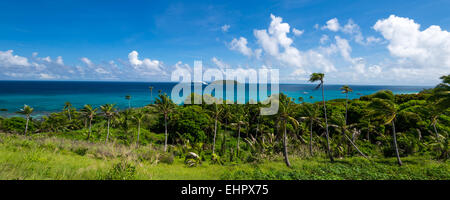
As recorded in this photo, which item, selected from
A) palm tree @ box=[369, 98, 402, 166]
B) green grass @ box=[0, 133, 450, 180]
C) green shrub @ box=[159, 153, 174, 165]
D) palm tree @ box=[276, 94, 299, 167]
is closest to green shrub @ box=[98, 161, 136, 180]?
green grass @ box=[0, 133, 450, 180]

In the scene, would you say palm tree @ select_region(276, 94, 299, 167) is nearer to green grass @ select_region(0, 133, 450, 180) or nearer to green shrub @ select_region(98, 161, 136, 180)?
green grass @ select_region(0, 133, 450, 180)

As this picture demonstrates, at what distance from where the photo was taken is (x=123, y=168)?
33.8ft

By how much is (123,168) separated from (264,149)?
21671mm

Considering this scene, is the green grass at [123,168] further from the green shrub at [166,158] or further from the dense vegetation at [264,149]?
the green shrub at [166,158]

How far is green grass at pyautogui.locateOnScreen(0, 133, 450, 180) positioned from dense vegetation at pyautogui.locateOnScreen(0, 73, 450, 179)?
0.17 ft

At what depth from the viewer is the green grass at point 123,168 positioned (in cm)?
1012

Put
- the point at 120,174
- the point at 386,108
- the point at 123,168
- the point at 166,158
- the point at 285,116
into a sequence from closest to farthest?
the point at 120,174 → the point at 123,168 → the point at 166,158 → the point at 386,108 → the point at 285,116

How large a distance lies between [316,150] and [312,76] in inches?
525

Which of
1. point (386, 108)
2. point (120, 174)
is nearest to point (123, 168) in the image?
point (120, 174)

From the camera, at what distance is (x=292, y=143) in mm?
33531

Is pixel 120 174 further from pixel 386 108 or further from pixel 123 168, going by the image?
pixel 386 108

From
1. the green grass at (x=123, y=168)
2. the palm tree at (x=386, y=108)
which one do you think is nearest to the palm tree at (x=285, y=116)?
the green grass at (x=123, y=168)
